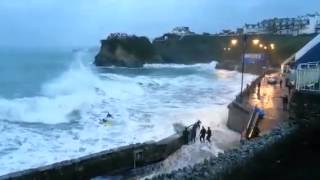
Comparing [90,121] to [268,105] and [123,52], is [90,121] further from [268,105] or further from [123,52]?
[123,52]

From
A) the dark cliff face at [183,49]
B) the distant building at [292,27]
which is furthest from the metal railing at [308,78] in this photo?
the distant building at [292,27]

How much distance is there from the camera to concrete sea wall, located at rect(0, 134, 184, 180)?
1312 centimetres

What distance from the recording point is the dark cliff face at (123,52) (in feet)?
305

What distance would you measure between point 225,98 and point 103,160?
2007 cm

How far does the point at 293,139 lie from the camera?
12047mm

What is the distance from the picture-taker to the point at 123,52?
9450 cm

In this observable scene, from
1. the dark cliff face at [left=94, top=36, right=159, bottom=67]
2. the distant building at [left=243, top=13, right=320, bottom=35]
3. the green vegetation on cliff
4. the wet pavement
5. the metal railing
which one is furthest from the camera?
the distant building at [left=243, top=13, right=320, bottom=35]

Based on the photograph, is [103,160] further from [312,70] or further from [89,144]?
[312,70]

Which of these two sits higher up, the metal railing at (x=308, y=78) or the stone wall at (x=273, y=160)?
the metal railing at (x=308, y=78)

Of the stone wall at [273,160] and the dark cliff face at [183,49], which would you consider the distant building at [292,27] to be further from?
the stone wall at [273,160]

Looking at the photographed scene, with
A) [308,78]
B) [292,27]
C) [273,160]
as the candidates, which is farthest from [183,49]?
[273,160]

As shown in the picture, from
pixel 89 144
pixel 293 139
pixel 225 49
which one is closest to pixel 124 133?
pixel 89 144

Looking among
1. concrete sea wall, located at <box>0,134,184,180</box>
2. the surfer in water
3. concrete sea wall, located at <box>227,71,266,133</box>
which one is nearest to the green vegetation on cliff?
the surfer in water

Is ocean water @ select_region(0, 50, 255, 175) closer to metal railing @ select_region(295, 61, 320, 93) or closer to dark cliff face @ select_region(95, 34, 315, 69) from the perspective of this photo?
metal railing @ select_region(295, 61, 320, 93)
